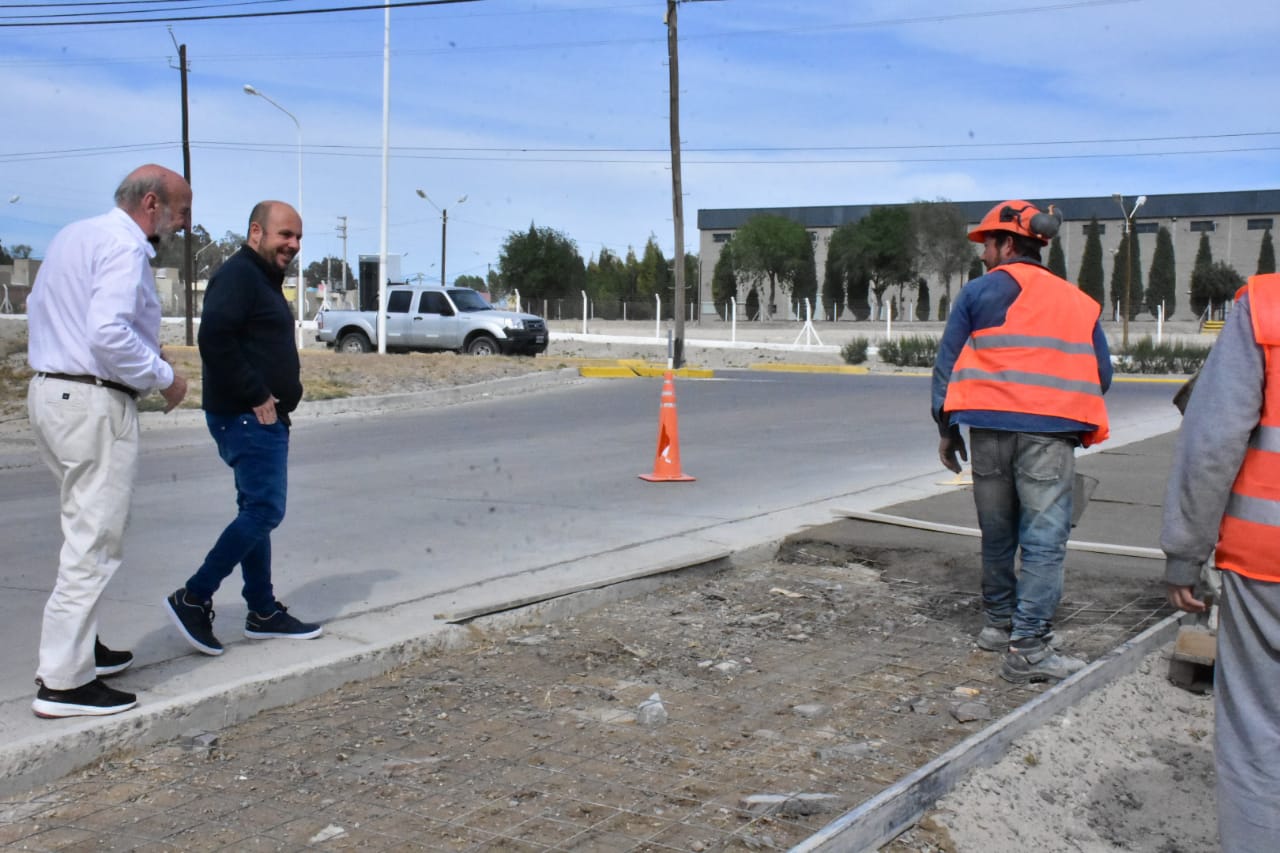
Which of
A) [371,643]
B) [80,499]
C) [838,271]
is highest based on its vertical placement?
[838,271]

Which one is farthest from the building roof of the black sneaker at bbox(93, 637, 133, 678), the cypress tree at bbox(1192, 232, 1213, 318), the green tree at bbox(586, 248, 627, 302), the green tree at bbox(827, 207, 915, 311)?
the black sneaker at bbox(93, 637, 133, 678)

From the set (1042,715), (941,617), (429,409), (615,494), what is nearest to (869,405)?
(429,409)

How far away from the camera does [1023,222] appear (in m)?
5.34

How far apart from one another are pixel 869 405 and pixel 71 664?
15654 millimetres

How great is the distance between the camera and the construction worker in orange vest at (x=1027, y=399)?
5.18 meters

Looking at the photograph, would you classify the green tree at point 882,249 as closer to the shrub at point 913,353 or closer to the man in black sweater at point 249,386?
the shrub at point 913,353

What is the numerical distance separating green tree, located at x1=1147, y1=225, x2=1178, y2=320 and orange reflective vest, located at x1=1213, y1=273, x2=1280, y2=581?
7024 cm

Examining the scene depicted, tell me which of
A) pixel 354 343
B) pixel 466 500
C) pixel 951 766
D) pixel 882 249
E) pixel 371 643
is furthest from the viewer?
pixel 882 249

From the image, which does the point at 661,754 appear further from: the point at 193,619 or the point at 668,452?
the point at 668,452

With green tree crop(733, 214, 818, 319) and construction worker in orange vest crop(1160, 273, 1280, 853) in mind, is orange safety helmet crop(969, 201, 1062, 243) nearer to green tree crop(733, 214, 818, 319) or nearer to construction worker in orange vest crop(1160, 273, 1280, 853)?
construction worker in orange vest crop(1160, 273, 1280, 853)

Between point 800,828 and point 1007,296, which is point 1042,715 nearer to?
point 800,828

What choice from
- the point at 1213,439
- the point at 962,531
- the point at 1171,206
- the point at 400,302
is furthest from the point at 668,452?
the point at 1171,206

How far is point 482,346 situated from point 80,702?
2370 centimetres

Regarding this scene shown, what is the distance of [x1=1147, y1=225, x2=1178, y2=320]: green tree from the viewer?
223 ft
